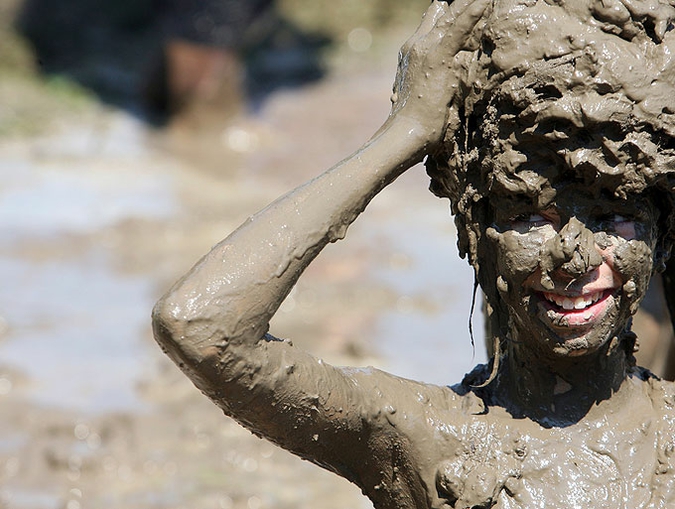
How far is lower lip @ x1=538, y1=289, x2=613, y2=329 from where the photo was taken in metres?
2.66

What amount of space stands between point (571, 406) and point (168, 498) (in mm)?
3366

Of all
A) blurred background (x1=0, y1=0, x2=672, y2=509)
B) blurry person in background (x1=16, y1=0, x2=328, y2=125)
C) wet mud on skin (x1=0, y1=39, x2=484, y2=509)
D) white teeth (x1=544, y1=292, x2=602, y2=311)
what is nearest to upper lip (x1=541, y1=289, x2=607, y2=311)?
white teeth (x1=544, y1=292, x2=602, y2=311)

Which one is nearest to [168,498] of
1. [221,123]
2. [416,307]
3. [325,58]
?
[416,307]

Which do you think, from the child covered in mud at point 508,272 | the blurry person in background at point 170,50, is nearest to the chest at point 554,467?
the child covered in mud at point 508,272

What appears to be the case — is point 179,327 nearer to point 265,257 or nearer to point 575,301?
point 265,257

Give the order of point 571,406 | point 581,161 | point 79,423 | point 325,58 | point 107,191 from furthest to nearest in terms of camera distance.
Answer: point 325,58 → point 107,191 → point 79,423 → point 571,406 → point 581,161

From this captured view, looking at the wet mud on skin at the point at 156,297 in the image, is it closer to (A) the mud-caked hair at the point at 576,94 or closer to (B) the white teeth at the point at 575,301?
(B) the white teeth at the point at 575,301

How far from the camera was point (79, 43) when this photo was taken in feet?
47.7

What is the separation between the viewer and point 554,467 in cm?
281

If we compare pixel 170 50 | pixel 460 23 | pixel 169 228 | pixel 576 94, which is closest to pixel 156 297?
pixel 169 228

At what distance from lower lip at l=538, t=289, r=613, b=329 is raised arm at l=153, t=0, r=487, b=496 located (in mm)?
471

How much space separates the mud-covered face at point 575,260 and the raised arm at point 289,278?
11.1 inches

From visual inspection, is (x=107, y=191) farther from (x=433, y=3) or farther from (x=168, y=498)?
(x=433, y=3)

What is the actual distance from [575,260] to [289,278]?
61cm
